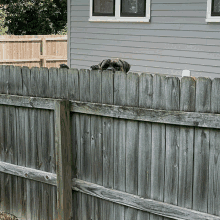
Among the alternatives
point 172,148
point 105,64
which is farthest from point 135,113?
point 105,64

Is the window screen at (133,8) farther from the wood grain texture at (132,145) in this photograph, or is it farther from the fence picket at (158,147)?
the fence picket at (158,147)

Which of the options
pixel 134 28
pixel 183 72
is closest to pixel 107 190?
pixel 183 72

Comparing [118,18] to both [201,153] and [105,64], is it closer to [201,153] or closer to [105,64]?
[105,64]

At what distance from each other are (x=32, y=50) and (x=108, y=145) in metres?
14.3

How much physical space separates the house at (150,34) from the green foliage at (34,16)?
1425cm

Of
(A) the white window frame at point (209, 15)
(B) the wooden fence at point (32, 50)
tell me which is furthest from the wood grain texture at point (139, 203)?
(B) the wooden fence at point (32, 50)

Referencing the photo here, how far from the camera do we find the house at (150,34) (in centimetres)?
846

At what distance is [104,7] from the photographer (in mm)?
10086

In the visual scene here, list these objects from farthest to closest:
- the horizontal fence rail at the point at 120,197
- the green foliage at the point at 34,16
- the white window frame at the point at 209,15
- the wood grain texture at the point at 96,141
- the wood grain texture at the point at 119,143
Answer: the green foliage at the point at 34,16 → the white window frame at the point at 209,15 → the wood grain texture at the point at 96,141 → the wood grain texture at the point at 119,143 → the horizontal fence rail at the point at 120,197

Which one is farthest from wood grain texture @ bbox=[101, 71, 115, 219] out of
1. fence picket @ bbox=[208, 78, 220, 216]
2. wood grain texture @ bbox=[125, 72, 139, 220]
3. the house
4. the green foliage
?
the green foliage

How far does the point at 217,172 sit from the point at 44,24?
22.3 metres

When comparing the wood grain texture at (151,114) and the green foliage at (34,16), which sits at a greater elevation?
the green foliage at (34,16)

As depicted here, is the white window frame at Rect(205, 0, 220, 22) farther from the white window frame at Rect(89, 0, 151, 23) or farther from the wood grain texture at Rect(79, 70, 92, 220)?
the wood grain texture at Rect(79, 70, 92, 220)

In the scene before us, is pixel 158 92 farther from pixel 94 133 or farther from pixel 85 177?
pixel 85 177
